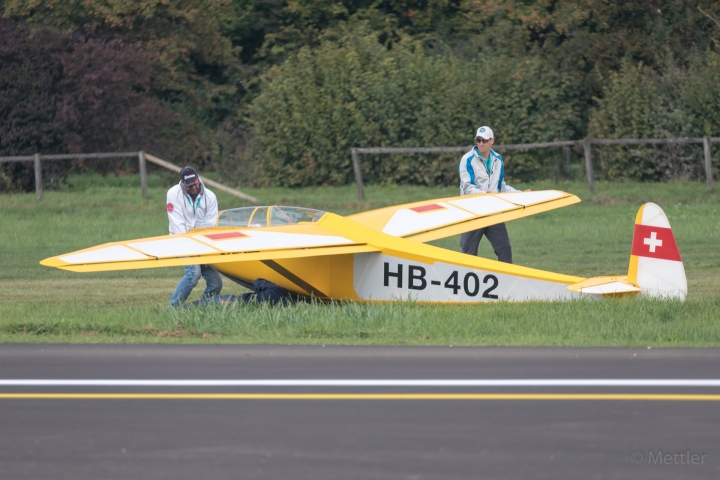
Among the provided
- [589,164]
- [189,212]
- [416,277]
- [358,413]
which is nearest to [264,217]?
[189,212]

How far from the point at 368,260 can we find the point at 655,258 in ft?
9.76

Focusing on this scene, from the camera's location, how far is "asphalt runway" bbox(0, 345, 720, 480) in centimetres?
594

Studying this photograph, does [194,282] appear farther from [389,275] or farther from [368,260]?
[389,275]

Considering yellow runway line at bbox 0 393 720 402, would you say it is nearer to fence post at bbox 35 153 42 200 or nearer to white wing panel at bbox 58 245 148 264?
white wing panel at bbox 58 245 148 264

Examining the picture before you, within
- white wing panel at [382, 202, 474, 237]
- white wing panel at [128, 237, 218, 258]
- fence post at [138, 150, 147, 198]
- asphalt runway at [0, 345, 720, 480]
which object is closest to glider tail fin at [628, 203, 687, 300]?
asphalt runway at [0, 345, 720, 480]

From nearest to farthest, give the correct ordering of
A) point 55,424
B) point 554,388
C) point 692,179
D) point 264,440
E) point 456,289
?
point 264,440
point 55,424
point 554,388
point 456,289
point 692,179

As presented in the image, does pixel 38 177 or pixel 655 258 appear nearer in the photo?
pixel 655 258

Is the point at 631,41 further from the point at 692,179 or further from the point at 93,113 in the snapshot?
the point at 93,113

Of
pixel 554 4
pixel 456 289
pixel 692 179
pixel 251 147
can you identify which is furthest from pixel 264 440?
pixel 554 4

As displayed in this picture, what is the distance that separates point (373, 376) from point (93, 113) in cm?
2091

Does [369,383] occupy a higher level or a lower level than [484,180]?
lower

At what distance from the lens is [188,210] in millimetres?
11984

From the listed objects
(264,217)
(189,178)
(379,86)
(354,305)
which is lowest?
(354,305)

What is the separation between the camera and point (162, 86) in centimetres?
3266
